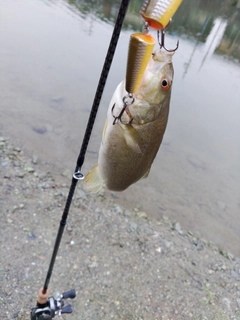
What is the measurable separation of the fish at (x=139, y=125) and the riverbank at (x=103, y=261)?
6.76ft

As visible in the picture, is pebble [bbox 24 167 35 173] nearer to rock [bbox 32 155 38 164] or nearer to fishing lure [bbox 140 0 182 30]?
rock [bbox 32 155 38 164]

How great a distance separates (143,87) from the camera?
1214mm

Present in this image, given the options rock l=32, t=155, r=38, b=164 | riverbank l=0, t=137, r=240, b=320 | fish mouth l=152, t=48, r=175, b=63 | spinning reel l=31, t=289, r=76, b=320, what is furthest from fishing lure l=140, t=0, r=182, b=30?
rock l=32, t=155, r=38, b=164

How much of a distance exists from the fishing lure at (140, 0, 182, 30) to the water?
195cm

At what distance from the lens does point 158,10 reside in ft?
2.58

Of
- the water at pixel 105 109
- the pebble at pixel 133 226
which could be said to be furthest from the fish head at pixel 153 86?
the pebble at pixel 133 226

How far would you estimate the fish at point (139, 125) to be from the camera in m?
1.22

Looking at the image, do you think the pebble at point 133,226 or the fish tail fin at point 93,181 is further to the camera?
the pebble at point 133,226

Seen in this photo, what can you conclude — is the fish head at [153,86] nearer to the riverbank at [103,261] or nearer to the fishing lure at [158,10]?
the fishing lure at [158,10]

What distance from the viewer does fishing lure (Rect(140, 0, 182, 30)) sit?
2.57 ft

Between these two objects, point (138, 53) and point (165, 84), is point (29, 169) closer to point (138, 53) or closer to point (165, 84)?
point (165, 84)

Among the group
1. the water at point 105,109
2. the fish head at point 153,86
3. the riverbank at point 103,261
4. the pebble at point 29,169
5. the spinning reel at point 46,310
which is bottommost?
the water at point 105,109

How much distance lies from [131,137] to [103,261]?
102 inches

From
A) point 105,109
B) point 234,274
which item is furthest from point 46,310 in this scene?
point 105,109
